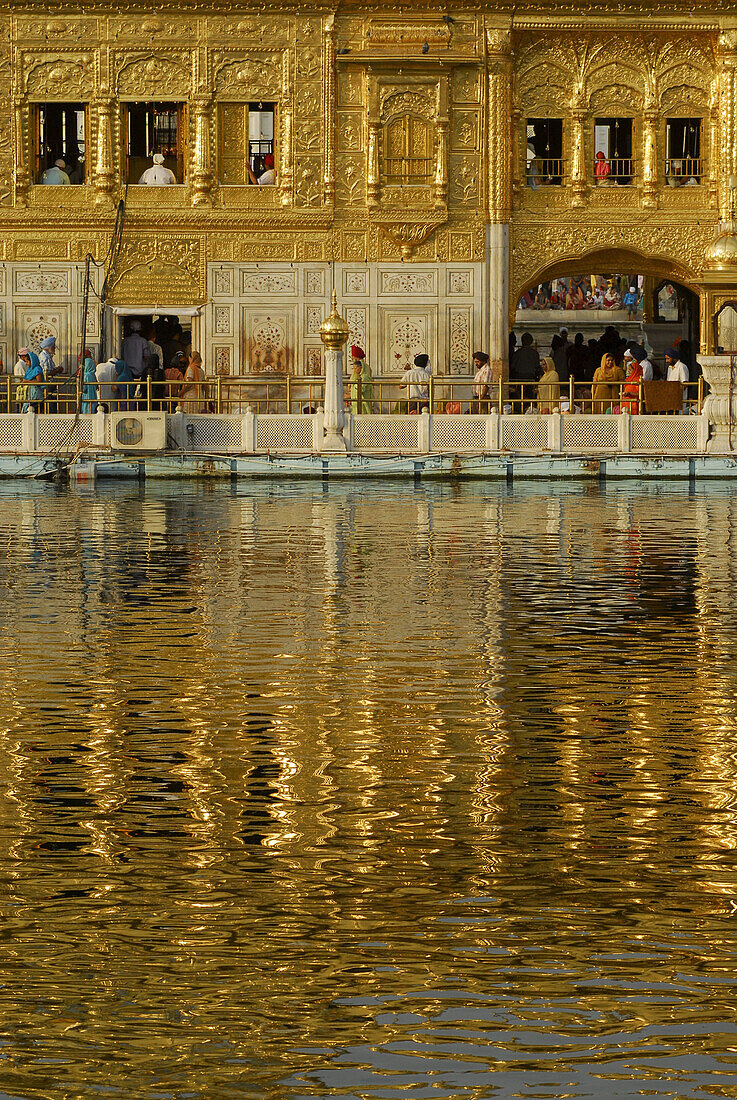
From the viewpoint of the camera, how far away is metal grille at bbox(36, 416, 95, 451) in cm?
2550

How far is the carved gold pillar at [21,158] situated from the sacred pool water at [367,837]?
17.8m

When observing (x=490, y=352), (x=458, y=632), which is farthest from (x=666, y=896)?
(x=490, y=352)

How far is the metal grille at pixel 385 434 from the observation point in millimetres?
25766

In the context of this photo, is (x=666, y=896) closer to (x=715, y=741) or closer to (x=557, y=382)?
(x=715, y=741)

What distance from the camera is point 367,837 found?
674cm

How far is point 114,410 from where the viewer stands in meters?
26.7

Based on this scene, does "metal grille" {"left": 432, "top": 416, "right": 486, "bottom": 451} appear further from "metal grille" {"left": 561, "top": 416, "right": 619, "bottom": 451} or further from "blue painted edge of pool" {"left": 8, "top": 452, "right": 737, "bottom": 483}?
"metal grille" {"left": 561, "top": 416, "right": 619, "bottom": 451}

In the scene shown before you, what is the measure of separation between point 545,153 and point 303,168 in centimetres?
391

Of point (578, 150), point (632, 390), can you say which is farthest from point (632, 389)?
point (578, 150)

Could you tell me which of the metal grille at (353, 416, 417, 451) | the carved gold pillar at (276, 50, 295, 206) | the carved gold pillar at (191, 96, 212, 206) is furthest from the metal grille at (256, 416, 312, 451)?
the carved gold pillar at (191, 96, 212, 206)

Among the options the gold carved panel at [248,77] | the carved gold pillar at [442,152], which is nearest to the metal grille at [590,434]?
the carved gold pillar at [442,152]

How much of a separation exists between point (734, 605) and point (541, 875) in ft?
23.2

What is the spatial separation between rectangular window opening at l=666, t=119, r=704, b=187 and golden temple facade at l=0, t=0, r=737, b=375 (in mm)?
728

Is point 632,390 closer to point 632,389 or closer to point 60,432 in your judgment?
point 632,389
